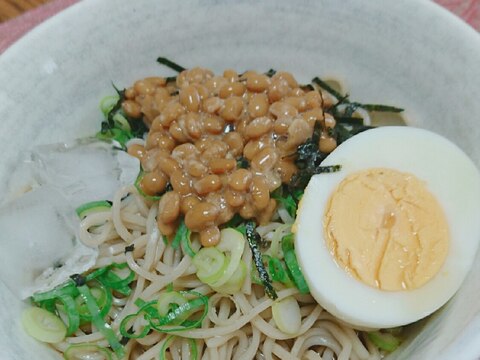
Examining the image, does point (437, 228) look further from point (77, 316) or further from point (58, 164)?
point (58, 164)

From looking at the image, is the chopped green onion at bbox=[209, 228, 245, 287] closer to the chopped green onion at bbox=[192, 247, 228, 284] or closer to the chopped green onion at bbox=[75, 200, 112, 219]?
the chopped green onion at bbox=[192, 247, 228, 284]

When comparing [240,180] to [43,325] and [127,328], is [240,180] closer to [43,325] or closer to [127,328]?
[127,328]

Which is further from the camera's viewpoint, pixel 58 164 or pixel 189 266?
pixel 58 164

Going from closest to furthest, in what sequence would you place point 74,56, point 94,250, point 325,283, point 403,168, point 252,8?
point 325,283 < point 403,168 < point 94,250 < point 74,56 < point 252,8

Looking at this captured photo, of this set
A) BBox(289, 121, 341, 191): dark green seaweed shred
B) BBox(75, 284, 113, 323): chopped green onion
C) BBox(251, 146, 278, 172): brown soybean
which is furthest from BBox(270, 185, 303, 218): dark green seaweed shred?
BBox(75, 284, 113, 323): chopped green onion

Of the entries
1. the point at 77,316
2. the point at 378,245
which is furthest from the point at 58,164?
the point at 378,245

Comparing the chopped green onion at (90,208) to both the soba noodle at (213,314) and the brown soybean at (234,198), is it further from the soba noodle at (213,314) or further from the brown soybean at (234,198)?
the brown soybean at (234,198)
